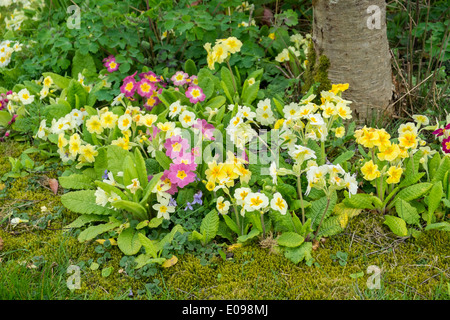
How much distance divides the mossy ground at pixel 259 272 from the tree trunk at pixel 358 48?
2.81 feet

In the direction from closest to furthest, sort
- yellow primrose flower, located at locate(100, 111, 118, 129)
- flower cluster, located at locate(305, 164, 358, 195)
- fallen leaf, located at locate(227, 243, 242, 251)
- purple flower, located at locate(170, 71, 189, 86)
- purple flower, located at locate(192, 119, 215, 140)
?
flower cluster, located at locate(305, 164, 358, 195) < fallen leaf, located at locate(227, 243, 242, 251) < purple flower, located at locate(192, 119, 215, 140) < yellow primrose flower, located at locate(100, 111, 118, 129) < purple flower, located at locate(170, 71, 189, 86)

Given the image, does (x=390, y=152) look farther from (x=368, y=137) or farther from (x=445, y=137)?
(x=445, y=137)

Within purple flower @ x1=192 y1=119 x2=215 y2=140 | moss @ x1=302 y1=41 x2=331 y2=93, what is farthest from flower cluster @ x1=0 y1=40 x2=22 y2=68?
moss @ x1=302 y1=41 x2=331 y2=93

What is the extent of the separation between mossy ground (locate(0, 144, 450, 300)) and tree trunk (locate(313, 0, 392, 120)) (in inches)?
33.7

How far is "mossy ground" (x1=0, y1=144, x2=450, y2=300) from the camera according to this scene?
1.92m

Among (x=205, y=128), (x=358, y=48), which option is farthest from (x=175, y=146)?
(x=358, y=48)

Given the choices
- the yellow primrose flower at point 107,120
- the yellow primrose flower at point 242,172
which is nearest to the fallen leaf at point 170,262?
the yellow primrose flower at point 242,172

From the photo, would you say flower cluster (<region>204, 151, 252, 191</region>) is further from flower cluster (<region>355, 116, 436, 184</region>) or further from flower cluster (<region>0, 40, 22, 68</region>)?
flower cluster (<region>0, 40, 22, 68</region>)

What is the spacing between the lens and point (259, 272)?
2020mm

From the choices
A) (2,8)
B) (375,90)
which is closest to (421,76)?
(375,90)

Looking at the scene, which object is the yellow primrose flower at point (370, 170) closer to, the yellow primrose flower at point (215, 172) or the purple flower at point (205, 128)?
the yellow primrose flower at point (215, 172)

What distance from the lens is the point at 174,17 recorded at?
292 cm

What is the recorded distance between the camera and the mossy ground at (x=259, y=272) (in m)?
1.92

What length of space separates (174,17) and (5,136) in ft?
4.70
